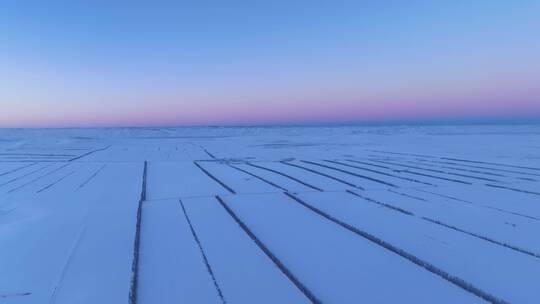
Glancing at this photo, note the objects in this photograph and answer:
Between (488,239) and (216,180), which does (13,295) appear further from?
(216,180)

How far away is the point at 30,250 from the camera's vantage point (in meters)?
1.78

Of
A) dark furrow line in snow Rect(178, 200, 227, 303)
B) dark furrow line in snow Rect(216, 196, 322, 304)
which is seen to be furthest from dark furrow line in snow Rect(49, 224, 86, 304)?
dark furrow line in snow Rect(216, 196, 322, 304)

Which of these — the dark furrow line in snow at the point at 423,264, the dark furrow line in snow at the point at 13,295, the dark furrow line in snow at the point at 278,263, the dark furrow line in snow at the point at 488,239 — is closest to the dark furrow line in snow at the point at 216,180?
the dark furrow line in snow at the point at 278,263

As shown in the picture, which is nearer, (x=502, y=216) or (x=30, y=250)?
(x=30, y=250)

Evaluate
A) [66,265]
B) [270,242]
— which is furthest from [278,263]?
[66,265]

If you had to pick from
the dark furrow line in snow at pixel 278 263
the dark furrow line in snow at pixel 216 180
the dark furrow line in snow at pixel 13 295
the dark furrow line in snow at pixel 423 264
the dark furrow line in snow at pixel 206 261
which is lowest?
the dark furrow line in snow at pixel 216 180

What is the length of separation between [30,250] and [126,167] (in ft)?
11.1

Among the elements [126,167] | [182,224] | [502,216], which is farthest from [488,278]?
[126,167]

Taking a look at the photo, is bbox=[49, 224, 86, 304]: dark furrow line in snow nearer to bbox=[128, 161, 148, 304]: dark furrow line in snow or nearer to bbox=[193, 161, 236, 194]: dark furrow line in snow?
bbox=[128, 161, 148, 304]: dark furrow line in snow

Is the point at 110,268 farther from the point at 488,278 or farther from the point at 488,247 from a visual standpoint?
the point at 488,247

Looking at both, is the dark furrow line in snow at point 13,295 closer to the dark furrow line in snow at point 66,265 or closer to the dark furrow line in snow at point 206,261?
the dark furrow line in snow at point 66,265

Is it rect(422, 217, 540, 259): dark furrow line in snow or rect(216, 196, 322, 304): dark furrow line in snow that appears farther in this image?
rect(422, 217, 540, 259): dark furrow line in snow

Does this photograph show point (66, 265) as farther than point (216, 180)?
No

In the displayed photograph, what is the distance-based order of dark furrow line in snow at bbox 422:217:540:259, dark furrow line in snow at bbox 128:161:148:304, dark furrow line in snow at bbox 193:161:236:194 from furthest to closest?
1. dark furrow line in snow at bbox 193:161:236:194
2. dark furrow line in snow at bbox 422:217:540:259
3. dark furrow line in snow at bbox 128:161:148:304
